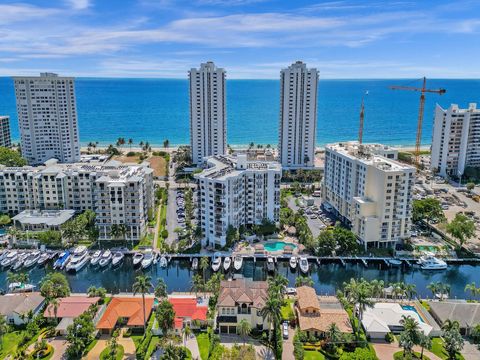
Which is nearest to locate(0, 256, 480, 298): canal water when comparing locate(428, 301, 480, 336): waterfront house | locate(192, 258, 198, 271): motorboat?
locate(192, 258, 198, 271): motorboat

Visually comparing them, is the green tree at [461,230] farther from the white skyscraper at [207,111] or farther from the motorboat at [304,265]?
the white skyscraper at [207,111]

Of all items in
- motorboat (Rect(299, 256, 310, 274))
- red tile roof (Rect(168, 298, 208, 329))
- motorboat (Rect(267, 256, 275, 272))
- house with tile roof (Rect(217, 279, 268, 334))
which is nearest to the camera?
house with tile roof (Rect(217, 279, 268, 334))

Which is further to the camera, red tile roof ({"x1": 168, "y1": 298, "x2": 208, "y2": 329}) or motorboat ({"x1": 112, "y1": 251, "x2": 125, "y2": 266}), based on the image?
motorboat ({"x1": 112, "y1": 251, "x2": 125, "y2": 266})

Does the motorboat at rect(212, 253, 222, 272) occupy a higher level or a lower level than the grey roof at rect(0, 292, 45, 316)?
lower

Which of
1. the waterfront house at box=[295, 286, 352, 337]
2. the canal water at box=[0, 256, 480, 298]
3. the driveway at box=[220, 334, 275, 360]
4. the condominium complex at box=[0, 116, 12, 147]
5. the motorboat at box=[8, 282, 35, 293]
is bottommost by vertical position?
the canal water at box=[0, 256, 480, 298]

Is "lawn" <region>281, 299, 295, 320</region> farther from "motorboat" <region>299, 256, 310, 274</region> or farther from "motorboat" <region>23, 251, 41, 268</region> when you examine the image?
"motorboat" <region>23, 251, 41, 268</region>

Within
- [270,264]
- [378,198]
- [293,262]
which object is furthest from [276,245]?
[378,198]

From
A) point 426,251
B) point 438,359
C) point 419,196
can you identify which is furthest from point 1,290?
point 419,196
